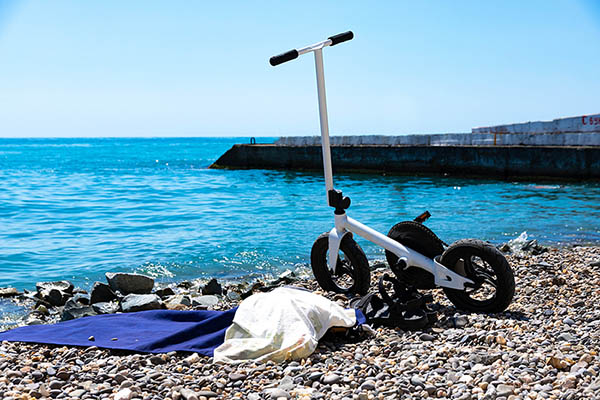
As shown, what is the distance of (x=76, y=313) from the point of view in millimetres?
5984

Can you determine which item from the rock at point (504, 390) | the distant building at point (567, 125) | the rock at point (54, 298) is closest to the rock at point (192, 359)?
the rock at point (504, 390)

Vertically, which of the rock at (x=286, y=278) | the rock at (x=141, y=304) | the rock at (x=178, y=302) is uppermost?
the rock at (x=141, y=304)

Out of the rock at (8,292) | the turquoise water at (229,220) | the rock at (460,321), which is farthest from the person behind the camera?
the turquoise water at (229,220)

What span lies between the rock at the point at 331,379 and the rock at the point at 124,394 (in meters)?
1.15

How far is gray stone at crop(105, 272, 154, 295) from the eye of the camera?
734 cm

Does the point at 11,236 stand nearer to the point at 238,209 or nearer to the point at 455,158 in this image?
the point at 238,209

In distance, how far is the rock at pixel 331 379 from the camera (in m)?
3.53

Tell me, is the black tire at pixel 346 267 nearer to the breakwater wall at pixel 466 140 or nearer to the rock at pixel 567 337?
the rock at pixel 567 337

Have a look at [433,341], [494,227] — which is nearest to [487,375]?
[433,341]

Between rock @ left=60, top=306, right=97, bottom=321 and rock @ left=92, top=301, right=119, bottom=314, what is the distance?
0.06 meters

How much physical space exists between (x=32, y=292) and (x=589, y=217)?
41.9 ft

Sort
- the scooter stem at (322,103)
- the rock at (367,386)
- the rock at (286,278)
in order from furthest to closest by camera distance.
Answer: the rock at (286,278) < the scooter stem at (322,103) < the rock at (367,386)

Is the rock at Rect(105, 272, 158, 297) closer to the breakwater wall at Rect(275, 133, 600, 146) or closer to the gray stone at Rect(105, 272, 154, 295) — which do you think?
the gray stone at Rect(105, 272, 154, 295)

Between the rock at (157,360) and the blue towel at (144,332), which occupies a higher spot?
the blue towel at (144,332)
